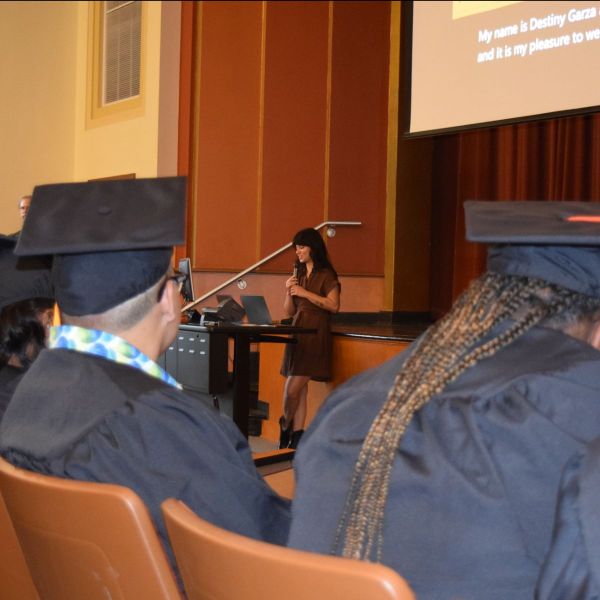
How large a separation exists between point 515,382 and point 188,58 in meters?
8.00

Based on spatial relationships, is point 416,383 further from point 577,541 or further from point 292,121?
point 292,121

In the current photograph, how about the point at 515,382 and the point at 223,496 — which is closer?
the point at 515,382

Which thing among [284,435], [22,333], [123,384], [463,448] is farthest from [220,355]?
[463,448]

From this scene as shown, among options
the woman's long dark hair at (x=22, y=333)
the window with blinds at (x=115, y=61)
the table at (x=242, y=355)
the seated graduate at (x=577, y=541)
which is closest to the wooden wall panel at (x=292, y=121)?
the window with blinds at (x=115, y=61)

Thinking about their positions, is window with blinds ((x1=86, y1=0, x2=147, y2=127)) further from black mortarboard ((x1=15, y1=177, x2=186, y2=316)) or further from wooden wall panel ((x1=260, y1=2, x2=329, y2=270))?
black mortarboard ((x1=15, y1=177, x2=186, y2=316))

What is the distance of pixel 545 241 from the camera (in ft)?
4.55

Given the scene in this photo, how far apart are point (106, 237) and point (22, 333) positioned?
0.87m

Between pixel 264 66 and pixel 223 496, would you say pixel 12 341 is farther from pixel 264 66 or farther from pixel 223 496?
pixel 264 66

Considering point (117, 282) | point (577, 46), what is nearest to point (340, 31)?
point (577, 46)

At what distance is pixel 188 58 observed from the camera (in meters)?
8.55

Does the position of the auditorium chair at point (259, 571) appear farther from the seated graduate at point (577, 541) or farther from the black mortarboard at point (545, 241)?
the black mortarboard at point (545, 241)

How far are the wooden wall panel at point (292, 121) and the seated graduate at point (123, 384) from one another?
6647 millimetres

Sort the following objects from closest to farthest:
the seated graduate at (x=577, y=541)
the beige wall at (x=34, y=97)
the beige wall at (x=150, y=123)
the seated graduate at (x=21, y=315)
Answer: the seated graduate at (x=577, y=541) → the seated graduate at (x=21, y=315) → the beige wall at (x=150, y=123) → the beige wall at (x=34, y=97)

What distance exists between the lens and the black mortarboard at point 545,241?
1.37 meters
